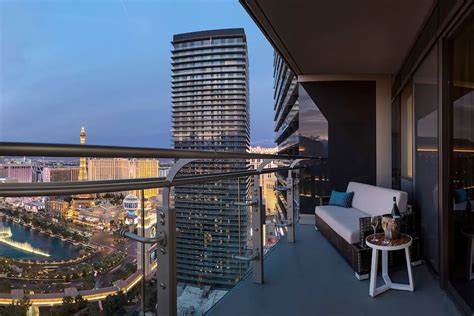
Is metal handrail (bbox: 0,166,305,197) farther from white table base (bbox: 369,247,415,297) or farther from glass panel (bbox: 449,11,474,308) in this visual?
glass panel (bbox: 449,11,474,308)

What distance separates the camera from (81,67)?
27547mm

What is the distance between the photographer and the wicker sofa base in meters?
3.23

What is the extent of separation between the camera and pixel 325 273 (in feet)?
11.2

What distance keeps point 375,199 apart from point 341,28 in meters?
2.41

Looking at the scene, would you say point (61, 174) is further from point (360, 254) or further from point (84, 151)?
point (360, 254)

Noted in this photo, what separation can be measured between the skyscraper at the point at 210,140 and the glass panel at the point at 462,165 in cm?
185

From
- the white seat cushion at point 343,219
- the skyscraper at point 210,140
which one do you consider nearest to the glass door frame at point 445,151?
the white seat cushion at point 343,219

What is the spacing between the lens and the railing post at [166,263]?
4.30 feet

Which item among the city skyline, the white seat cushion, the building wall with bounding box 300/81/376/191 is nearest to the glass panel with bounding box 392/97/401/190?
the building wall with bounding box 300/81/376/191

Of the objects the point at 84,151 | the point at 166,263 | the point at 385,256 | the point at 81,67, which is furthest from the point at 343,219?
the point at 81,67

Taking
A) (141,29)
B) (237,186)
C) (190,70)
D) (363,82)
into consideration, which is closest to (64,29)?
(141,29)

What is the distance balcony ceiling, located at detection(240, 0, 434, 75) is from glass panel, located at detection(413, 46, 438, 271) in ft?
1.97

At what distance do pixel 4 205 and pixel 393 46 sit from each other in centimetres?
537

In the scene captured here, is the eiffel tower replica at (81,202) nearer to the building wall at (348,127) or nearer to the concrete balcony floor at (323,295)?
the concrete balcony floor at (323,295)
